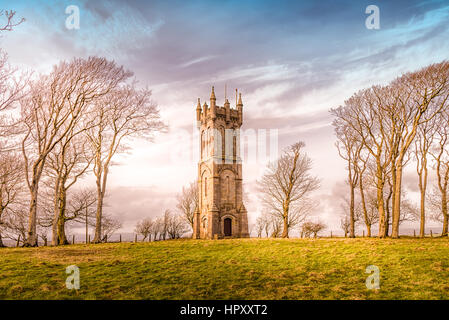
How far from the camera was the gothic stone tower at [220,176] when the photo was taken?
42469 millimetres

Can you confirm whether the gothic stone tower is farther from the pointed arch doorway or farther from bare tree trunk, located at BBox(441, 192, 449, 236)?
bare tree trunk, located at BBox(441, 192, 449, 236)

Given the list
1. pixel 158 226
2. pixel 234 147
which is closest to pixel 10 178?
pixel 234 147

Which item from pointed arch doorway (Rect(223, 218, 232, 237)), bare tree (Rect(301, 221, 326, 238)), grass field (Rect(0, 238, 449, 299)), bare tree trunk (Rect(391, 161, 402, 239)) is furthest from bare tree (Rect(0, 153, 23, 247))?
bare tree (Rect(301, 221, 326, 238))

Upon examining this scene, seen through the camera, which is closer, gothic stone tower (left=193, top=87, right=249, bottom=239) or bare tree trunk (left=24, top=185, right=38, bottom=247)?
bare tree trunk (left=24, top=185, right=38, bottom=247)

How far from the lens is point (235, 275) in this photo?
13672mm

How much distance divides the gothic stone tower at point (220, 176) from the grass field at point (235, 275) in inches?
928

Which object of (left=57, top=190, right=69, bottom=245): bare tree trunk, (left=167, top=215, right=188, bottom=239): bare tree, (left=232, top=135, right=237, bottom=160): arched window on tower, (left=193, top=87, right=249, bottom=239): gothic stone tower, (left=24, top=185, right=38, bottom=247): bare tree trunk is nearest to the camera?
(left=24, top=185, right=38, bottom=247): bare tree trunk

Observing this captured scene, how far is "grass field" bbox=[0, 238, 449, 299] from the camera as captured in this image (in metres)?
11.1

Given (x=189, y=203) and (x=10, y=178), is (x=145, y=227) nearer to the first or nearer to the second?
(x=189, y=203)

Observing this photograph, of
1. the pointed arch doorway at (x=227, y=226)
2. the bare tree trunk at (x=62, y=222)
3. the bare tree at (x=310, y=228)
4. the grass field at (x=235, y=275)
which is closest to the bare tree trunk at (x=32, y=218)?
the grass field at (x=235, y=275)

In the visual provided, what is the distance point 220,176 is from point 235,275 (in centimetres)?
3012

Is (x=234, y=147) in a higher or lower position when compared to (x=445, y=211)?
higher

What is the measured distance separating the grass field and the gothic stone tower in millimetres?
23576
